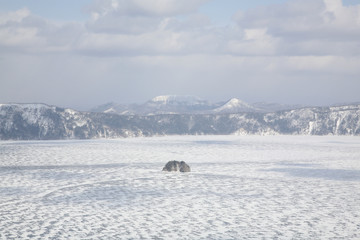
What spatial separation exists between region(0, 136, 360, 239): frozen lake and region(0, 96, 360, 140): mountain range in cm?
6400

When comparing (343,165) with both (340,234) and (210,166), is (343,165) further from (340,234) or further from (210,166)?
(340,234)

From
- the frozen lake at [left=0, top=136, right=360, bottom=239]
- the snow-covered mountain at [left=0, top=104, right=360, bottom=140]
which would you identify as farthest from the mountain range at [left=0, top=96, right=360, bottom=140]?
the frozen lake at [left=0, top=136, right=360, bottom=239]

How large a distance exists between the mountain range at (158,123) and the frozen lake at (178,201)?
210ft

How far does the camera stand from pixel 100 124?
112250 mm

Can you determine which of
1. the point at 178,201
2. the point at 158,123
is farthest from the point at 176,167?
the point at 158,123

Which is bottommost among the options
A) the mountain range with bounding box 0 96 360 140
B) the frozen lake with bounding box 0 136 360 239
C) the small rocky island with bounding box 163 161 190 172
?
the frozen lake with bounding box 0 136 360 239

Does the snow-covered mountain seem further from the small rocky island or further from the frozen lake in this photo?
the small rocky island

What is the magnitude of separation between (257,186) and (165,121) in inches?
3959

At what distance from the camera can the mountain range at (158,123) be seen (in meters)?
103

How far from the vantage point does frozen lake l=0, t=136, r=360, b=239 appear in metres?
17.7

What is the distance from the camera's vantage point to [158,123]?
126 m

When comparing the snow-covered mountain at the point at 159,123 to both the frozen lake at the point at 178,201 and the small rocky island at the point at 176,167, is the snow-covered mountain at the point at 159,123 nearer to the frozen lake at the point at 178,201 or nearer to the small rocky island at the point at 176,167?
the frozen lake at the point at 178,201

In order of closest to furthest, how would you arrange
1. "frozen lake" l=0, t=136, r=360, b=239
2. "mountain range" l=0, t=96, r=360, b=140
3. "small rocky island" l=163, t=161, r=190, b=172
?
"frozen lake" l=0, t=136, r=360, b=239, "small rocky island" l=163, t=161, r=190, b=172, "mountain range" l=0, t=96, r=360, b=140

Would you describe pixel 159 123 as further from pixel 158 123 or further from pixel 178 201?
pixel 178 201
